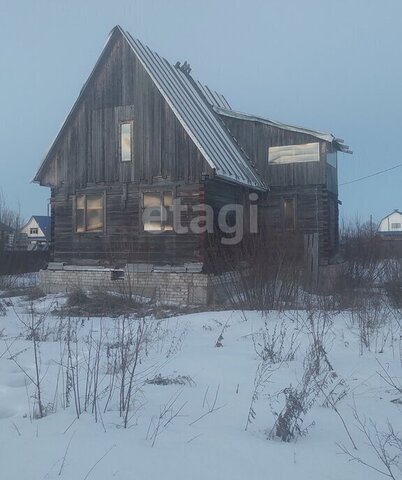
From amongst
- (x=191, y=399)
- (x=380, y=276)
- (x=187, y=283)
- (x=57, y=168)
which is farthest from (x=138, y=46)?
(x=191, y=399)

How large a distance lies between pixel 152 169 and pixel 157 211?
140cm

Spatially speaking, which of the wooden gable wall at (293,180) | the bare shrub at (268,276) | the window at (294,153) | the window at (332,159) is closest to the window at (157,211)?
the bare shrub at (268,276)

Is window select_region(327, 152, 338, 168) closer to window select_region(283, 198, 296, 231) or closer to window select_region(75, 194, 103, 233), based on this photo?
window select_region(283, 198, 296, 231)

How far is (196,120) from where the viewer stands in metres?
18.3

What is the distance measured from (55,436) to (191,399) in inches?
61.9

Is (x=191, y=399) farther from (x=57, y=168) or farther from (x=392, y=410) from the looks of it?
(x=57, y=168)

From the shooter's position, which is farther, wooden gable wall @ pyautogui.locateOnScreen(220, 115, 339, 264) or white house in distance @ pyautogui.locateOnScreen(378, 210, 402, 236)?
white house in distance @ pyautogui.locateOnScreen(378, 210, 402, 236)

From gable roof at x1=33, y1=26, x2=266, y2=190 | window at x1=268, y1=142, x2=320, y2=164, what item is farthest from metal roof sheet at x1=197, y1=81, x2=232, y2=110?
window at x1=268, y1=142, x2=320, y2=164

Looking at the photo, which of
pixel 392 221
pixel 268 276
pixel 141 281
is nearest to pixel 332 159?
pixel 141 281

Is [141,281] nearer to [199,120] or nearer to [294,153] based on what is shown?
[199,120]

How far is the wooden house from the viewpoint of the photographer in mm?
17141

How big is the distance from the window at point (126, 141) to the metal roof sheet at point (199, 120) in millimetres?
1741

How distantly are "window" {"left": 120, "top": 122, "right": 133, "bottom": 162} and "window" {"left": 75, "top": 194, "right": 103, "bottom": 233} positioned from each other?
64.6 inches

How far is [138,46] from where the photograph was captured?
18438 mm
